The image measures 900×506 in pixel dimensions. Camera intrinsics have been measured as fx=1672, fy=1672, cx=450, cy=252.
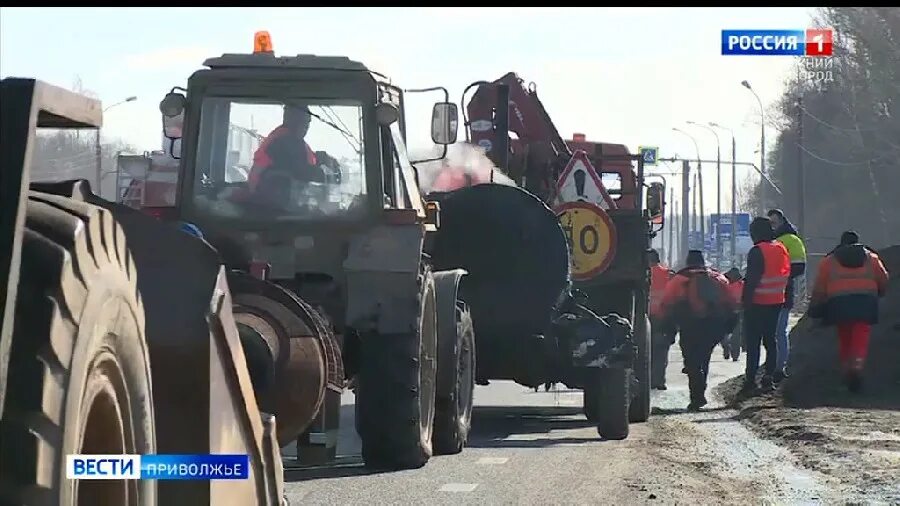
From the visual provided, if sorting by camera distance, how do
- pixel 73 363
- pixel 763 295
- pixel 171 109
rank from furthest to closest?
pixel 763 295 → pixel 171 109 → pixel 73 363

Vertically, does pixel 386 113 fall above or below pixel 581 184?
below

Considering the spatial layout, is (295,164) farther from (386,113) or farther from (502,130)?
(502,130)

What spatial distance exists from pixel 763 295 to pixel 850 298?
0.88m

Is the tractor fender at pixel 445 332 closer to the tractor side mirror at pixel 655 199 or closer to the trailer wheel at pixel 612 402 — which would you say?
the trailer wheel at pixel 612 402

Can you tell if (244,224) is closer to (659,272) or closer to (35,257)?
(35,257)

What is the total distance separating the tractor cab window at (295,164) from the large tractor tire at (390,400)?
0.99 m

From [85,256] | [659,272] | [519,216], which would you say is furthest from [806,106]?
[85,256]

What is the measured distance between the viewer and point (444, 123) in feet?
35.2

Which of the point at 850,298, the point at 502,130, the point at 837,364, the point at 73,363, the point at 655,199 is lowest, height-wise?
the point at 837,364

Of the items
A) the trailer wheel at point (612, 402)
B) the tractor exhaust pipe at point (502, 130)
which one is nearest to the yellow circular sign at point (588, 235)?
the tractor exhaust pipe at point (502, 130)

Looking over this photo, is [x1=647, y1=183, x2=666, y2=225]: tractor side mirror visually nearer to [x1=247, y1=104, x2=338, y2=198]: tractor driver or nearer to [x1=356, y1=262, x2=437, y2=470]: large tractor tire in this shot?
[x1=247, y1=104, x2=338, y2=198]: tractor driver

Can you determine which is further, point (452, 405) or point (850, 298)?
point (850, 298)

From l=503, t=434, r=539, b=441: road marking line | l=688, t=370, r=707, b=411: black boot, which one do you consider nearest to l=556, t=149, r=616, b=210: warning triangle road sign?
l=688, t=370, r=707, b=411: black boot

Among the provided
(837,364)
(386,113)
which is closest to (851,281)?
(837,364)
